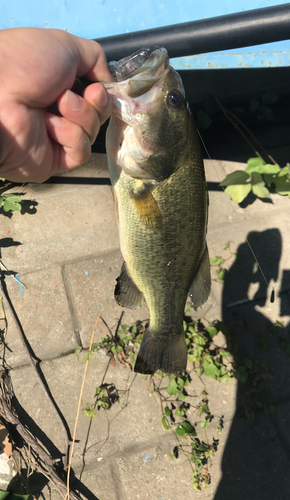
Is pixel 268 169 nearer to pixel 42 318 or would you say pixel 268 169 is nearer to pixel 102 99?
pixel 102 99

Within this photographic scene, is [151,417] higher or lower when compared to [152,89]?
lower

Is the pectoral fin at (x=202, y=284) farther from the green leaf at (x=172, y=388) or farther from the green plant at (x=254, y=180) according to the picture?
the green plant at (x=254, y=180)

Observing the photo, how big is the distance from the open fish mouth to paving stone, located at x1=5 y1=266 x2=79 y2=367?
6.43 ft

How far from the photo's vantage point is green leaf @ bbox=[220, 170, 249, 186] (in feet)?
9.71

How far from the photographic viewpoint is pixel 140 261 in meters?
1.48

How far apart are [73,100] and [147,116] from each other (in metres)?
0.29

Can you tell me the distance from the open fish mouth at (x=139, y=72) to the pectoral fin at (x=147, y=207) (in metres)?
0.38

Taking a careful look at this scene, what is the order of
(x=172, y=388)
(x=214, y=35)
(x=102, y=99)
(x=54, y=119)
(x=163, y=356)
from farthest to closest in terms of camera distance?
1. (x=172, y=388)
2. (x=163, y=356)
3. (x=214, y=35)
4. (x=54, y=119)
5. (x=102, y=99)

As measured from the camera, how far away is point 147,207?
132cm

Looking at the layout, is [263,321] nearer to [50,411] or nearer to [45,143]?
[50,411]

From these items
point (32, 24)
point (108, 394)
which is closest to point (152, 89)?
point (32, 24)

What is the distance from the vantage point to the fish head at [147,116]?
111 centimetres

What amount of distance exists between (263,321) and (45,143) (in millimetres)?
2386

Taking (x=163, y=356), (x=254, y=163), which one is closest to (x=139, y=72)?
(x=163, y=356)
